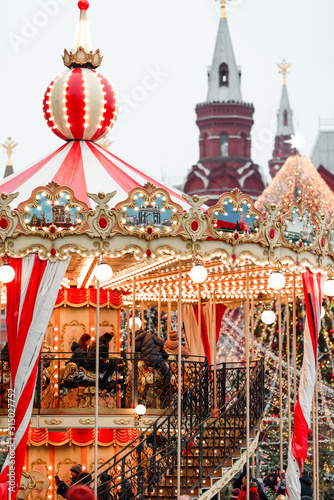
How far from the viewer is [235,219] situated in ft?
42.6

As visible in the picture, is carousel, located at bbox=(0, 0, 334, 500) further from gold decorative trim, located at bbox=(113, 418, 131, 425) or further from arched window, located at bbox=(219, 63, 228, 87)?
arched window, located at bbox=(219, 63, 228, 87)

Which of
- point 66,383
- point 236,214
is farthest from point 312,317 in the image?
point 66,383

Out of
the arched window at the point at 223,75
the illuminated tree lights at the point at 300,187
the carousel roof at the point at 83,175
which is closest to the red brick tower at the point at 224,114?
the arched window at the point at 223,75

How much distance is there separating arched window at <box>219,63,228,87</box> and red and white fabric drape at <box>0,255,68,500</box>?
56.0 metres

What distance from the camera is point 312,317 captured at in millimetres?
14320

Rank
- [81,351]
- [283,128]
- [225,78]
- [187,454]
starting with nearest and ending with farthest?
[187,454] → [81,351] → [225,78] → [283,128]

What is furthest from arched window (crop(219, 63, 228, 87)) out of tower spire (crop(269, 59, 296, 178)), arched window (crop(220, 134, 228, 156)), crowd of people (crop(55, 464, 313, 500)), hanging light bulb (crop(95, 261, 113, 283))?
hanging light bulb (crop(95, 261, 113, 283))

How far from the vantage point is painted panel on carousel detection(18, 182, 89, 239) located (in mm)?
12203

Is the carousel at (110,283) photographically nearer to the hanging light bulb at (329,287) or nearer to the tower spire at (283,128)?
the hanging light bulb at (329,287)

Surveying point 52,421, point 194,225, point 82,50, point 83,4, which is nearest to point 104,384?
point 52,421

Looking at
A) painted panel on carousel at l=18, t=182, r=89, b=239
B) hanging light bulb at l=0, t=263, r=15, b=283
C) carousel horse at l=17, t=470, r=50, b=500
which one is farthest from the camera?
carousel horse at l=17, t=470, r=50, b=500

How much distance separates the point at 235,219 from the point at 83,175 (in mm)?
2400

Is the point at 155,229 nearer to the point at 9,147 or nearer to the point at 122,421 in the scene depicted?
the point at 122,421

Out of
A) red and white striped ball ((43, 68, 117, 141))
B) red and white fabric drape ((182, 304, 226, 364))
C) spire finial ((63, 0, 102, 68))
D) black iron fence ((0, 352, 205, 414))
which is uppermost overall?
spire finial ((63, 0, 102, 68))
